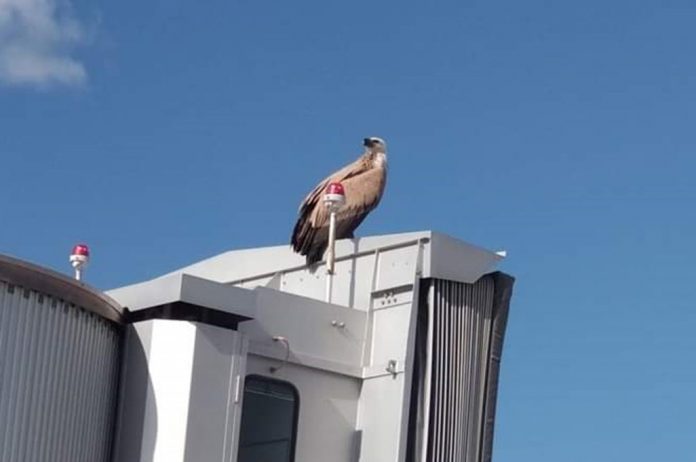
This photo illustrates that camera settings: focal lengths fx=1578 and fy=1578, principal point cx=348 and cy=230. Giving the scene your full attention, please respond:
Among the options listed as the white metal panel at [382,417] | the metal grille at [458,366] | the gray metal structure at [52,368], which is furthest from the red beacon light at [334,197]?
the gray metal structure at [52,368]

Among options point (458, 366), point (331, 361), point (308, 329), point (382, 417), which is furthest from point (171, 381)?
point (458, 366)

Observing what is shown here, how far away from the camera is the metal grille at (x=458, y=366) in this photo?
14805mm

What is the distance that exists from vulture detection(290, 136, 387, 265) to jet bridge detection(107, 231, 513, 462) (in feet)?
1.48

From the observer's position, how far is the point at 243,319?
45.4ft

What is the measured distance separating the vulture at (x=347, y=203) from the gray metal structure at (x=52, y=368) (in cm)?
323

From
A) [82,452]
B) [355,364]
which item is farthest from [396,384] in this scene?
[82,452]

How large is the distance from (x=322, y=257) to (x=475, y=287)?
1.78m

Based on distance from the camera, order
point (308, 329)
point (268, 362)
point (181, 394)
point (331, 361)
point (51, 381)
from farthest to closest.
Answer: point (331, 361) < point (308, 329) < point (268, 362) < point (181, 394) < point (51, 381)

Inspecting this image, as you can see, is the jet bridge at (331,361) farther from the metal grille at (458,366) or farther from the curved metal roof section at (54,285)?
the curved metal roof section at (54,285)

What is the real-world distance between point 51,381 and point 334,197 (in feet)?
12.5

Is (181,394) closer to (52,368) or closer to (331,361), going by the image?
(52,368)

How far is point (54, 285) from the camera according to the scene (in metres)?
12.7

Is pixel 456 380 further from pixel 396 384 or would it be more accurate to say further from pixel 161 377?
pixel 161 377

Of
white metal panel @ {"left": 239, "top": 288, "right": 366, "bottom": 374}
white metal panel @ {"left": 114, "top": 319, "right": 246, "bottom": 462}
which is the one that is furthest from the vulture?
white metal panel @ {"left": 114, "top": 319, "right": 246, "bottom": 462}
